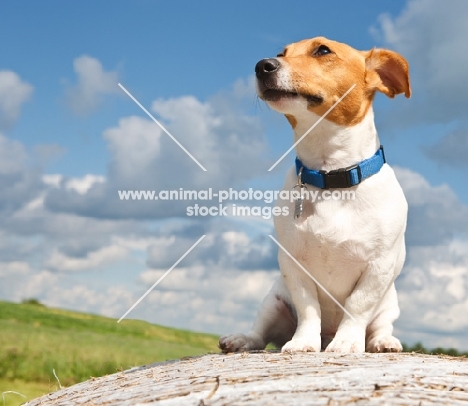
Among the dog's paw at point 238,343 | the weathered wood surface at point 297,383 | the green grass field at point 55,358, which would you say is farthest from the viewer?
the green grass field at point 55,358

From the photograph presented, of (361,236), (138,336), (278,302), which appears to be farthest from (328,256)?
(138,336)

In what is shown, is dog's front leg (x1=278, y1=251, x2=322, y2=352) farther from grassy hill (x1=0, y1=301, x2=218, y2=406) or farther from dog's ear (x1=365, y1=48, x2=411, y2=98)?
grassy hill (x1=0, y1=301, x2=218, y2=406)

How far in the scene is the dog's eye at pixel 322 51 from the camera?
4609mm

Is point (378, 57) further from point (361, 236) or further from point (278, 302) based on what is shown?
point (278, 302)

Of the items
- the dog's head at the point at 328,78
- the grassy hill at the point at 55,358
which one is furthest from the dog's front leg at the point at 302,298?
the grassy hill at the point at 55,358

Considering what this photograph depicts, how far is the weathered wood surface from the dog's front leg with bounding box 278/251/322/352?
38cm

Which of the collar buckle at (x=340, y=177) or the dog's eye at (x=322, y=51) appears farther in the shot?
Answer: the dog's eye at (x=322, y=51)

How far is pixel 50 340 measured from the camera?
12.2m

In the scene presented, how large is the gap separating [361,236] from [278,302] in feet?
3.38

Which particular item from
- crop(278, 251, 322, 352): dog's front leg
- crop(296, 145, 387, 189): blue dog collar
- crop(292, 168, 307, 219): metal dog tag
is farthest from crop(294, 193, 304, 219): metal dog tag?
crop(278, 251, 322, 352): dog's front leg

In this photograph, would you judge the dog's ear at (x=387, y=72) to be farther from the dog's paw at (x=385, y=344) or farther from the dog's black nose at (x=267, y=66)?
the dog's paw at (x=385, y=344)

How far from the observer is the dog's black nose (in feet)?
14.4

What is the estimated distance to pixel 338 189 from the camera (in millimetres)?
4504

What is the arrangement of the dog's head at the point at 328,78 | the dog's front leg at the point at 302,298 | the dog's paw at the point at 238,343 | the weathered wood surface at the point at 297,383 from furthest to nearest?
the dog's paw at the point at 238,343 < the dog's front leg at the point at 302,298 < the dog's head at the point at 328,78 < the weathered wood surface at the point at 297,383
